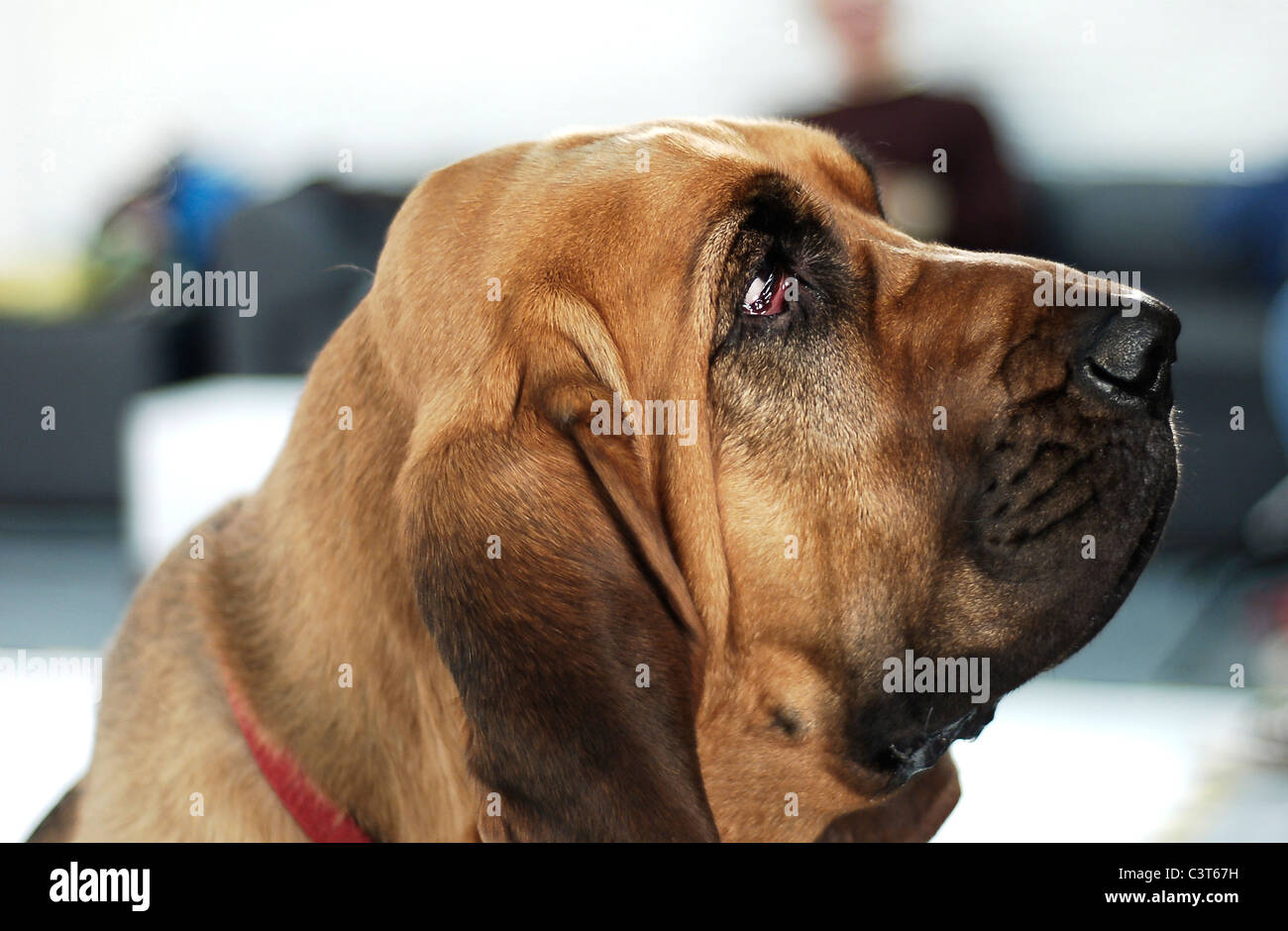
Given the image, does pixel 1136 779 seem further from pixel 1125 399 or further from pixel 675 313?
pixel 675 313

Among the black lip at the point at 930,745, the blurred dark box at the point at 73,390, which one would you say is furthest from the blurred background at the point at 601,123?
the black lip at the point at 930,745

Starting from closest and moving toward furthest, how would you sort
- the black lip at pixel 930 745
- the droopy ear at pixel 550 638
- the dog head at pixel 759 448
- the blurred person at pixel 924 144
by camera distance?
1. the droopy ear at pixel 550 638
2. the dog head at pixel 759 448
3. the black lip at pixel 930 745
4. the blurred person at pixel 924 144

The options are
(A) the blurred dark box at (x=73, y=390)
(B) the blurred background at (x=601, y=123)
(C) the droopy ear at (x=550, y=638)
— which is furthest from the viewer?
(A) the blurred dark box at (x=73, y=390)

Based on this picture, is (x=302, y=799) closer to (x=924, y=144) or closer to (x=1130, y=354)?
(x=1130, y=354)

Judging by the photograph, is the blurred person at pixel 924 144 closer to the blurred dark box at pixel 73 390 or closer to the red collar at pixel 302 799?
the blurred dark box at pixel 73 390

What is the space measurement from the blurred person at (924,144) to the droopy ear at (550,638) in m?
5.17

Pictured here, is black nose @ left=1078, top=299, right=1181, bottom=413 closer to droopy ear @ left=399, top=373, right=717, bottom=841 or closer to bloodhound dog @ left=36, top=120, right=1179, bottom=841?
bloodhound dog @ left=36, top=120, right=1179, bottom=841

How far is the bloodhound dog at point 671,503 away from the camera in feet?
5.77

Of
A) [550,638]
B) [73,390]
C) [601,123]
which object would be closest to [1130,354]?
[550,638]

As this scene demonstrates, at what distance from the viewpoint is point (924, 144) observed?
683cm

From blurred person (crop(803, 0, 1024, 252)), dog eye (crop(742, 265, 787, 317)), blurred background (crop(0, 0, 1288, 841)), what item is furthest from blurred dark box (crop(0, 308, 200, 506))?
dog eye (crop(742, 265, 787, 317))
